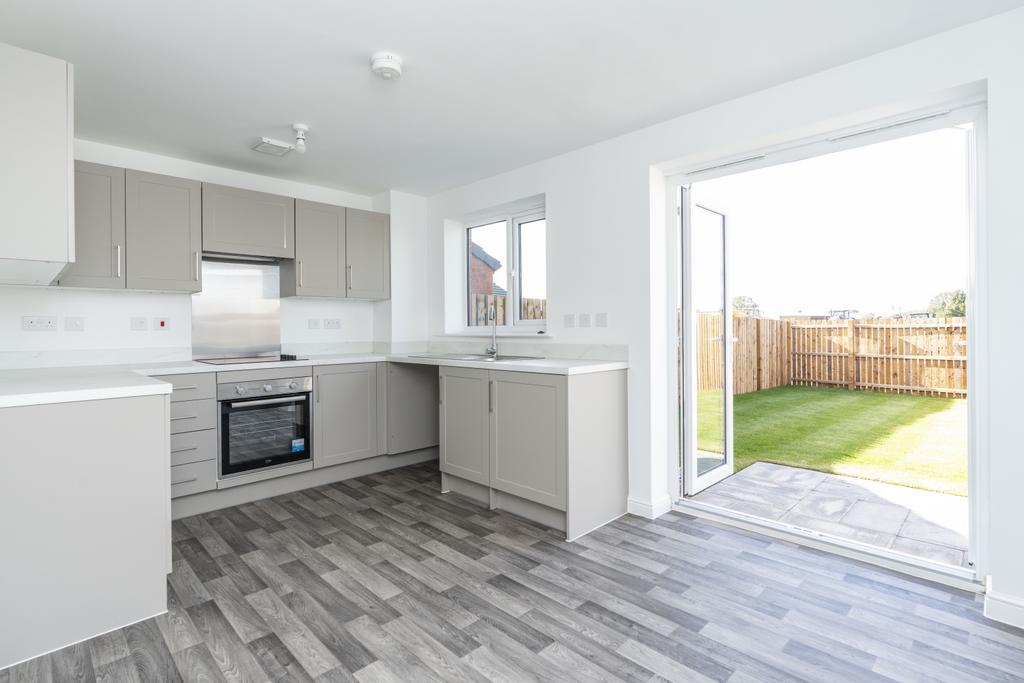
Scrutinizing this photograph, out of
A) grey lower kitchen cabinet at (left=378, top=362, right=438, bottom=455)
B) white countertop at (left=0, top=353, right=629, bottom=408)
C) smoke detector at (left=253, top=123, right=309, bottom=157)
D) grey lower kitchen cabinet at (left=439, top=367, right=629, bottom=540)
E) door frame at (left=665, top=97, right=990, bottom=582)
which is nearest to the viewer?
white countertop at (left=0, top=353, right=629, bottom=408)

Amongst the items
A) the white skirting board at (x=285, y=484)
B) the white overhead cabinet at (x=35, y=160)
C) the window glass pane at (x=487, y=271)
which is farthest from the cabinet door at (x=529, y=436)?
the white overhead cabinet at (x=35, y=160)

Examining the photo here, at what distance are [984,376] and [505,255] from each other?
3.12 m

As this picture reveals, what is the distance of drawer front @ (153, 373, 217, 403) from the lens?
3145 millimetres

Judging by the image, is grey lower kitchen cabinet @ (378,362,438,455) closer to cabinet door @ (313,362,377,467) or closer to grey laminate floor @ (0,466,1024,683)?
cabinet door @ (313,362,377,467)

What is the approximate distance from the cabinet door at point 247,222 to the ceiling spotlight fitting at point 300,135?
0.72 m

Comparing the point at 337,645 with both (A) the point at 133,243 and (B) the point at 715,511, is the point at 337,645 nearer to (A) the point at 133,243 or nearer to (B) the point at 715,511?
(B) the point at 715,511

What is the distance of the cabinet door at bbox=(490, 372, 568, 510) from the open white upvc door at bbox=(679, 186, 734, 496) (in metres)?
0.95

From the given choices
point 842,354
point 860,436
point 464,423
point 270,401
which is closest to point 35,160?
point 270,401

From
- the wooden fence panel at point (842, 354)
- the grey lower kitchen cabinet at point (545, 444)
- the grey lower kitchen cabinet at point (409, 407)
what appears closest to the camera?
the wooden fence panel at point (842, 354)

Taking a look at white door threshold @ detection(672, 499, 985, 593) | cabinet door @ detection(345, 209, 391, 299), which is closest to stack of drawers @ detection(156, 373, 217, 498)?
cabinet door @ detection(345, 209, 391, 299)

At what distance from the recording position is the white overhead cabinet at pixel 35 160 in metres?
1.98

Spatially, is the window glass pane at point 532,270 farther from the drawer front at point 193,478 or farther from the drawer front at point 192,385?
the drawer front at point 193,478

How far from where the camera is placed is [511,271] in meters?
4.27

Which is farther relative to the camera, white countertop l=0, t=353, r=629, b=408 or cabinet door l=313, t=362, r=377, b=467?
cabinet door l=313, t=362, r=377, b=467
